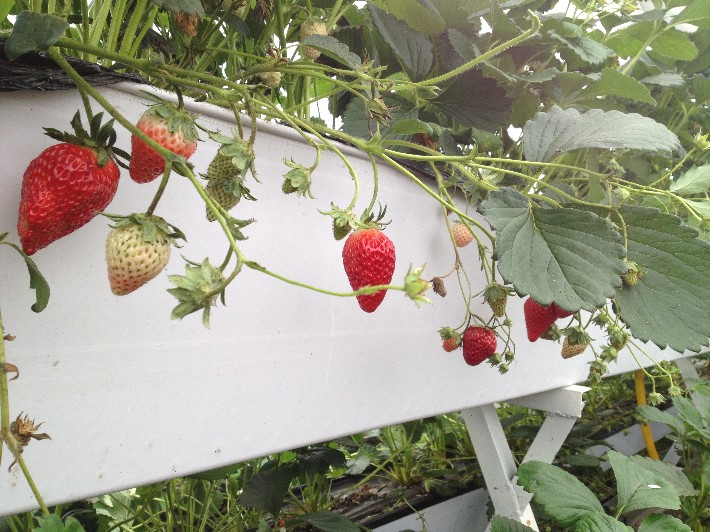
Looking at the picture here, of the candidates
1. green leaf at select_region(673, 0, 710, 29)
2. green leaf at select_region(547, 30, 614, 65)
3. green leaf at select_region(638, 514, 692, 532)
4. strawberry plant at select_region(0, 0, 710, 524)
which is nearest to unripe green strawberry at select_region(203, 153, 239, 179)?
strawberry plant at select_region(0, 0, 710, 524)

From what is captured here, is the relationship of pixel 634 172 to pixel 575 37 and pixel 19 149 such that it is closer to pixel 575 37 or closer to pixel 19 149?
pixel 575 37

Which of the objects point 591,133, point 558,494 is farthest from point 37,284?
point 558,494

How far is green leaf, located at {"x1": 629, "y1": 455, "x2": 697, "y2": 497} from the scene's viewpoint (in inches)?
41.4

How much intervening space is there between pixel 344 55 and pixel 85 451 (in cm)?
35

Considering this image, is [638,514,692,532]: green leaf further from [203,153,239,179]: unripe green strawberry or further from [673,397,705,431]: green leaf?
[203,153,239,179]: unripe green strawberry

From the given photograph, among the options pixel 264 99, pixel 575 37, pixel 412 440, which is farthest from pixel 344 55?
pixel 412 440

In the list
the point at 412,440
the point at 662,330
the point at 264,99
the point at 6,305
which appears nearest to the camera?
the point at 6,305

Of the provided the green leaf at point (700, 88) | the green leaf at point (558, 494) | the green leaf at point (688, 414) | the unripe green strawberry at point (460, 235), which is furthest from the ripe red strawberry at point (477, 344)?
the green leaf at point (700, 88)

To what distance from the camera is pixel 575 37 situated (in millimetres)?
794

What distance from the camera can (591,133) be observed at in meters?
0.59

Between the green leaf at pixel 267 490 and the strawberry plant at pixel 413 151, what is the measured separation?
0.46m

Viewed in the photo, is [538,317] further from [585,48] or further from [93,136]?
[93,136]

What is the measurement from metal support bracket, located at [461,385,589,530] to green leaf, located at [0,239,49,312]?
0.83 m

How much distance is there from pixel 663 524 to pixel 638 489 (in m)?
0.11
